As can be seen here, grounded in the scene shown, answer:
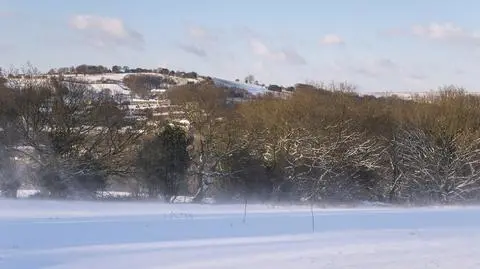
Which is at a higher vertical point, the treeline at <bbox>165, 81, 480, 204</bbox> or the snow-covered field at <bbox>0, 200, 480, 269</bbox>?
the treeline at <bbox>165, 81, 480, 204</bbox>

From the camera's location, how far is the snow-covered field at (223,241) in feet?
27.1

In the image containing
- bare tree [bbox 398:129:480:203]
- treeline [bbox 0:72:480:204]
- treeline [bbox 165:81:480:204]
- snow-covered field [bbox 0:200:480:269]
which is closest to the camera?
snow-covered field [bbox 0:200:480:269]

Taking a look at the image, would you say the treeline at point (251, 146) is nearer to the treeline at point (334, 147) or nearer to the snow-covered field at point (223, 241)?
the treeline at point (334, 147)

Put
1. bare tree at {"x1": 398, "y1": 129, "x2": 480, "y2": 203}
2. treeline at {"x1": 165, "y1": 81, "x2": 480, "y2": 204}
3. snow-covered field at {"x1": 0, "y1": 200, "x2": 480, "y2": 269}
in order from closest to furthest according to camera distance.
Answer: snow-covered field at {"x1": 0, "y1": 200, "x2": 480, "y2": 269}
treeline at {"x1": 165, "y1": 81, "x2": 480, "y2": 204}
bare tree at {"x1": 398, "y1": 129, "x2": 480, "y2": 203}

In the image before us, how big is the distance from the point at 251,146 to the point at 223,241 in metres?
16.5

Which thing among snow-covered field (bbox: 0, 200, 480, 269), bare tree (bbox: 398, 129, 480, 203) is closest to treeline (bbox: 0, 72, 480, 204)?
bare tree (bbox: 398, 129, 480, 203)

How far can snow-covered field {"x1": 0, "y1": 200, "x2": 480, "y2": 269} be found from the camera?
8.27 metres

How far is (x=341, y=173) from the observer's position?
27.4 meters

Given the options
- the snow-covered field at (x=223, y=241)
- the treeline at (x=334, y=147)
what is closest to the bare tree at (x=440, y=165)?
the treeline at (x=334, y=147)

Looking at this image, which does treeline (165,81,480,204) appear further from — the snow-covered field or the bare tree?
the snow-covered field

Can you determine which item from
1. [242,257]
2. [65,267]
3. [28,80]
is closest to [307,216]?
[242,257]

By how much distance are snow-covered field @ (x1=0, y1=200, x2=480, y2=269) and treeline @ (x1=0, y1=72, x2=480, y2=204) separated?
8.82 m

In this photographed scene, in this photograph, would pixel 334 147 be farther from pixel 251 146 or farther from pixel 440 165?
pixel 440 165

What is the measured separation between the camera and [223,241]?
401 inches
